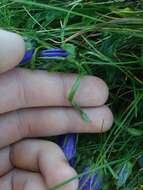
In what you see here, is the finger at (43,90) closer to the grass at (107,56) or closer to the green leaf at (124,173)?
the grass at (107,56)

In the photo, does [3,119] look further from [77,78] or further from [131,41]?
[131,41]

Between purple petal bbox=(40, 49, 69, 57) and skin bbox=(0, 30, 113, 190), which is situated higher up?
purple petal bbox=(40, 49, 69, 57)

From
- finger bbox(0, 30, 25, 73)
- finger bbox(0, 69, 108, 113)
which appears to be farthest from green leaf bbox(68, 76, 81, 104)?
finger bbox(0, 30, 25, 73)

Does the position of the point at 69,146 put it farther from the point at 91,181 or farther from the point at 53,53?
the point at 53,53

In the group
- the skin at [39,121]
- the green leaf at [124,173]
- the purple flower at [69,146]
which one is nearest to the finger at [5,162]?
the skin at [39,121]

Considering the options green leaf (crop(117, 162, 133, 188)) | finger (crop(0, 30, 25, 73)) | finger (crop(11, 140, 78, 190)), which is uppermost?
finger (crop(0, 30, 25, 73))

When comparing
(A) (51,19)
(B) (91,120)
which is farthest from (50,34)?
(B) (91,120)

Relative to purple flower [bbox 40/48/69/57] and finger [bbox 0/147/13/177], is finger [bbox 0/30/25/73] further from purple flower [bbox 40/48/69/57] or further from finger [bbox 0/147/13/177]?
finger [bbox 0/147/13/177]
